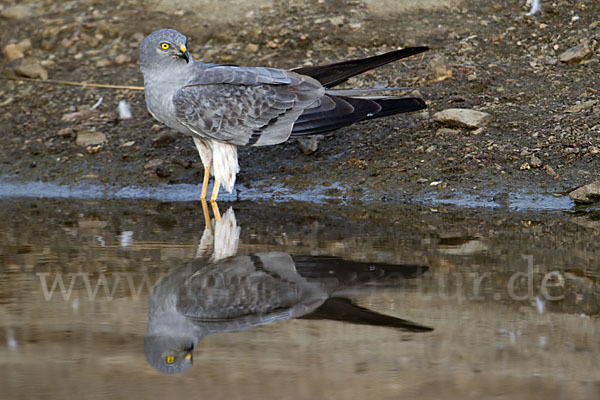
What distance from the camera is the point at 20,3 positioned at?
9.75 metres

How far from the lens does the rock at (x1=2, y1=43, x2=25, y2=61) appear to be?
8727mm

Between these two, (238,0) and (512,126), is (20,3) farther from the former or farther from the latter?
(512,126)

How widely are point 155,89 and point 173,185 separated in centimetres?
114

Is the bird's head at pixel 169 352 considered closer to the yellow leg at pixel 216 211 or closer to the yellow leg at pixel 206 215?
the yellow leg at pixel 206 215

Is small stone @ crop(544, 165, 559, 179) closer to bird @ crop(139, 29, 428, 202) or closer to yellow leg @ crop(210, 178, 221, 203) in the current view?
bird @ crop(139, 29, 428, 202)

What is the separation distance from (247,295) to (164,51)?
9.82 ft

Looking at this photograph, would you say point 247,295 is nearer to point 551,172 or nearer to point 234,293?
point 234,293

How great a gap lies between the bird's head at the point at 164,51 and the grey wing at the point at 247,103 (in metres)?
0.21

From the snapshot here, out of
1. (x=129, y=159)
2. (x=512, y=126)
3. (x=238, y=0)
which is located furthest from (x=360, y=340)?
(x=238, y=0)

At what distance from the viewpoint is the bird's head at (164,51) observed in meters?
6.01

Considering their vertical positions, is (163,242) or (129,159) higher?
(129,159)

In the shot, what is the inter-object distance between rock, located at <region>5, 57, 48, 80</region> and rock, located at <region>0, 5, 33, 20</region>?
119 cm

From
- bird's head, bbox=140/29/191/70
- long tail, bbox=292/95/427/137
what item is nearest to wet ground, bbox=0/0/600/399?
long tail, bbox=292/95/427/137

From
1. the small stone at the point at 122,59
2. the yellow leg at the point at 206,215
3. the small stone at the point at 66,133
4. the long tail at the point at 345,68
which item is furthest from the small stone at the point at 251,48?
the yellow leg at the point at 206,215
